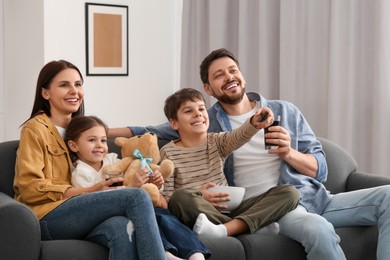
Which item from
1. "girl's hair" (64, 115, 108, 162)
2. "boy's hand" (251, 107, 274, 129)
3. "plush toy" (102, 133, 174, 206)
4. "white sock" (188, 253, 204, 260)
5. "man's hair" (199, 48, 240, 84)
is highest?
"man's hair" (199, 48, 240, 84)

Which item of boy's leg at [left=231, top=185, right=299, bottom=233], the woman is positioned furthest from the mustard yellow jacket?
boy's leg at [left=231, top=185, right=299, bottom=233]

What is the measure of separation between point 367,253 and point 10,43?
339cm

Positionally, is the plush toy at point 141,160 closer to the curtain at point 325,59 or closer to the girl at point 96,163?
the girl at point 96,163

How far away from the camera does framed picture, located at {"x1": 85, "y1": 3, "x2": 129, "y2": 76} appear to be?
5688 millimetres

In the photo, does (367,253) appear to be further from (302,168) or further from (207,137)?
(207,137)

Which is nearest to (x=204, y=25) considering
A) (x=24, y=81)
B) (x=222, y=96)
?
(x=24, y=81)

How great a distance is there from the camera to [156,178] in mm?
3180

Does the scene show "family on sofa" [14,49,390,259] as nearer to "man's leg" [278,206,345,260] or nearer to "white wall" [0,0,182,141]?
"man's leg" [278,206,345,260]

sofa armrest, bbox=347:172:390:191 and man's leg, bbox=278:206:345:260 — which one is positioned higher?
sofa armrest, bbox=347:172:390:191

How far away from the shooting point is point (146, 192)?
2900mm

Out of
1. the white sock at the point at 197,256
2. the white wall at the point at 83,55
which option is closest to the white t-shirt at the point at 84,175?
the white sock at the point at 197,256

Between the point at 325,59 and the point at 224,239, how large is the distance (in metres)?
2.00

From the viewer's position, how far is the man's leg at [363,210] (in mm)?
3188

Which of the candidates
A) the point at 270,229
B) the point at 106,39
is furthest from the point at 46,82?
the point at 106,39
